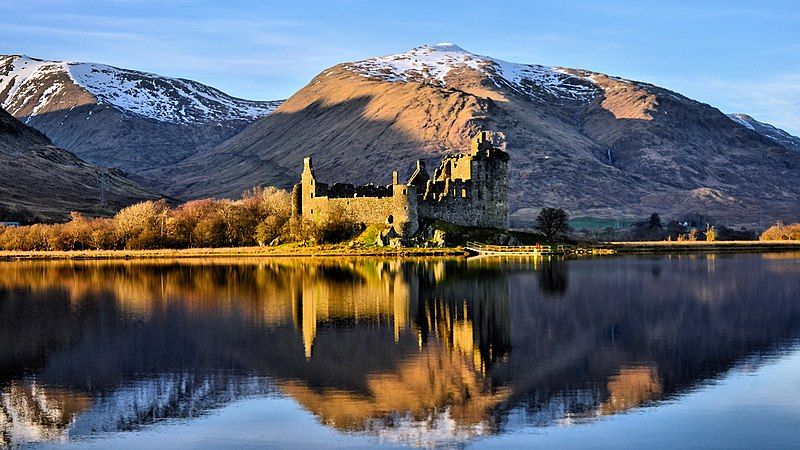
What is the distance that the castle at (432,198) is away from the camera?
319 ft

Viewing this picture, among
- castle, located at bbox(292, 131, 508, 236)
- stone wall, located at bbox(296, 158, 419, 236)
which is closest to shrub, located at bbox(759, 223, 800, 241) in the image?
castle, located at bbox(292, 131, 508, 236)

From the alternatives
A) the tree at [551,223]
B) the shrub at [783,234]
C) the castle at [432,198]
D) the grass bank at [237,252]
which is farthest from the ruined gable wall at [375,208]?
the shrub at [783,234]

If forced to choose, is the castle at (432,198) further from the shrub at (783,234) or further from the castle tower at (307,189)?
the shrub at (783,234)

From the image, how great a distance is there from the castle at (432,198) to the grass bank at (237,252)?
3538mm

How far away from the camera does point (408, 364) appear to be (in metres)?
34.2

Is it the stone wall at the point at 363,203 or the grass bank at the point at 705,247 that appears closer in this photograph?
the stone wall at the point at 363,203

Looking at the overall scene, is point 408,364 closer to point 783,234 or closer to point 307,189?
point 307,189

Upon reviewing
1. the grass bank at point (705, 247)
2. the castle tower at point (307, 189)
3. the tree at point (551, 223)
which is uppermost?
the castle tower at point (307, 189)

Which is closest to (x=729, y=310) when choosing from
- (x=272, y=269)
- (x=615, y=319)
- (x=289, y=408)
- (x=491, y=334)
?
(x=615, y=319)

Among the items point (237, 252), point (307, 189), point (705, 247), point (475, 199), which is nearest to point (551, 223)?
point (475, 199)

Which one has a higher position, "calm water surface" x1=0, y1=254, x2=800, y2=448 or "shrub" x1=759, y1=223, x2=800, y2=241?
"shrub" x1=759, y1=223, x2=800, y2=241

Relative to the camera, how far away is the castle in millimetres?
97088

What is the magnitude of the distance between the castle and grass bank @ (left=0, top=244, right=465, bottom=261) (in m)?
3.54

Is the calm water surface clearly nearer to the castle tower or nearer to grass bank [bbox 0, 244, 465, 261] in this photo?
grass bank [bbox 0, 244, 465, 261]
